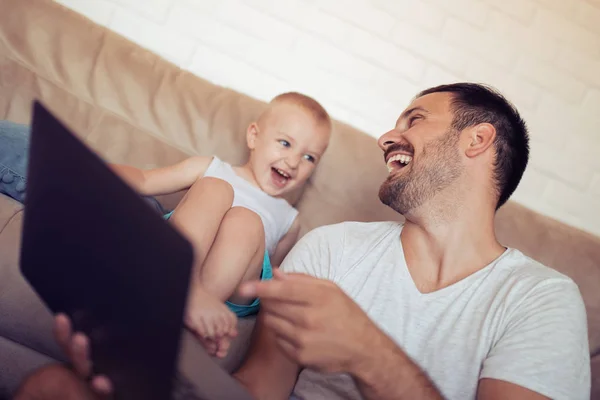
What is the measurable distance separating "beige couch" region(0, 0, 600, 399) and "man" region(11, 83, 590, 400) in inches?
12.4

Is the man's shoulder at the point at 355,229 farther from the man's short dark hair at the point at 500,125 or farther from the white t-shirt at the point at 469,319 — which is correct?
the man's short dark hair at the point at 500,125

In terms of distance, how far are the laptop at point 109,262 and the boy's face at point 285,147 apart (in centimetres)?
89

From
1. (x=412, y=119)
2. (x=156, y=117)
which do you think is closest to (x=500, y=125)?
(x=412, y=119)

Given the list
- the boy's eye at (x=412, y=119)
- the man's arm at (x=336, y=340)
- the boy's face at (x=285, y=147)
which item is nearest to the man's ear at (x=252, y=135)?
the boy's face at (x=285, y=147)

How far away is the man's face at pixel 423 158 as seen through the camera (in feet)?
3.90

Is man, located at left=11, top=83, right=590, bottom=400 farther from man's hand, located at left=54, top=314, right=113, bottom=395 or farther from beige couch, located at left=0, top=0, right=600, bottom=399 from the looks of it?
beige couch, located at left=0, top=0, right=600, bottom=399

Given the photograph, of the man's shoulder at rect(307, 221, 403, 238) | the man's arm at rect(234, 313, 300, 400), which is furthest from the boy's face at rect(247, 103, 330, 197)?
the man's arm at rect(234, 313, 300, 400)

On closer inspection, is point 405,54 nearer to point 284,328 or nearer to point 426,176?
point 426,176

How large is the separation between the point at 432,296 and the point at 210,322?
448 millimetres

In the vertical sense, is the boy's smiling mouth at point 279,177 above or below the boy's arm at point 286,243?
above

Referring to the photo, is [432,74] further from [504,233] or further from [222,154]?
[222,154]

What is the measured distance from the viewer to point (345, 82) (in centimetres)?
201

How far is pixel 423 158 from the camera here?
122 cm

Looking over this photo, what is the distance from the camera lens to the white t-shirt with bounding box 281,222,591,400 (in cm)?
88
